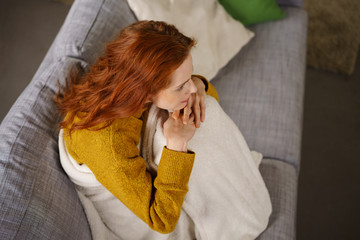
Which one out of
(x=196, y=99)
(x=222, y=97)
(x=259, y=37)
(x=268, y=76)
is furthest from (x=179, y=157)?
(x=259, y=37)

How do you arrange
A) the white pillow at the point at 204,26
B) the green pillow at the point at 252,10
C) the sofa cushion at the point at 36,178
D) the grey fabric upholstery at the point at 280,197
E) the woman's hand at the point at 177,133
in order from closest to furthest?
the sofa cushion at the point at 36,178, the woman's hand at the point at 177,133, the grey fabric upholstery at the point at 280,197, the white pillow at the point at 204,26, the green pillow at the point at 252,10

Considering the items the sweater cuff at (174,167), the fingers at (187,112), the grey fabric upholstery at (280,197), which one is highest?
the fingers at (187,112)

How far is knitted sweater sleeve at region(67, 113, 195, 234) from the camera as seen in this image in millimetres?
904

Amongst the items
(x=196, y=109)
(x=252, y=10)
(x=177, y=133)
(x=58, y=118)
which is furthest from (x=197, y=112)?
(x=252, y=10)

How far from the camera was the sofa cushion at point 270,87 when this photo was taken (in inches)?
58.8

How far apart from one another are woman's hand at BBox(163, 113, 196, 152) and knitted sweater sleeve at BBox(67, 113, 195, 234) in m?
0.02

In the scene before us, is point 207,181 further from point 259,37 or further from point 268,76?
point 259,37

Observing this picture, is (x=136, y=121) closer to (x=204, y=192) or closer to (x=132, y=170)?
(x=132, y=170)

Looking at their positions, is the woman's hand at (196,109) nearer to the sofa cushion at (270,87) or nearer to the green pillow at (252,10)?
the sofa cushion at (270,87)

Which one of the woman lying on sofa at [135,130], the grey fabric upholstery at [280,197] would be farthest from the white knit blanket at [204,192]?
the grey fabric upholstery at [280,197]

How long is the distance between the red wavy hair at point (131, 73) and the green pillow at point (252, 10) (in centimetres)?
83

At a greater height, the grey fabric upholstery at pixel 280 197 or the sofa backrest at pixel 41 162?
the sofa backrest at pixel 41 162

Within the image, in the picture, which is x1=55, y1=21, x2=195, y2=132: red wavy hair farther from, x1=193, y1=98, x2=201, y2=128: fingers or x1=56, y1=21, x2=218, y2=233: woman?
x1=193, y1=98, x2=201, y2=128: fingers

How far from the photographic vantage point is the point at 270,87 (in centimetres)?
160
